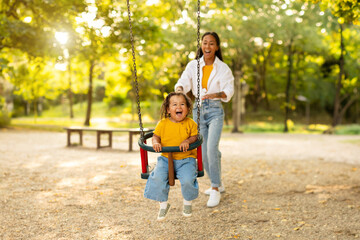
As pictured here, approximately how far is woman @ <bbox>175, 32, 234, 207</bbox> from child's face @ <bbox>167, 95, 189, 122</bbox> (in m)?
0.81

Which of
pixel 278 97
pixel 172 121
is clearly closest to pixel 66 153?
pixel 172 121

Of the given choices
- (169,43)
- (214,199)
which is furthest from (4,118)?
(214,199)

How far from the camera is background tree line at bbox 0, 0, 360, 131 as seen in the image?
8.86 m

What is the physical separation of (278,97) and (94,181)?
3013cm

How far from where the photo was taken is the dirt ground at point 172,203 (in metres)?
3.49

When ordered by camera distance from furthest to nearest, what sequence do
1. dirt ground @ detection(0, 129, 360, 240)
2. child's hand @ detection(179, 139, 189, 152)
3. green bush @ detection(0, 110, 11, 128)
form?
green bush @ detection(0, 110, 11, 128)
dirt ground @ detection(0, 129, 360, 240)
child's hand @ detection(179, 139, 189, 152)

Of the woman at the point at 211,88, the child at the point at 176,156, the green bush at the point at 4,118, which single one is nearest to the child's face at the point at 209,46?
the woman at the point at 211,88

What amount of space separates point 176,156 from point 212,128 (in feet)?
3.21

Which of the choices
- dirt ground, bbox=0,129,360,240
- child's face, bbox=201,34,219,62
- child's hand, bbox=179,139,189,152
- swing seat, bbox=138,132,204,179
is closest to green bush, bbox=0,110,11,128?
dirt ground, bbox=0,129,360,240

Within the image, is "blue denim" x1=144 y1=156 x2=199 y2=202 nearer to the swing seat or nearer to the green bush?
the swing seat

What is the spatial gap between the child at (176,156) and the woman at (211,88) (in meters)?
0.82

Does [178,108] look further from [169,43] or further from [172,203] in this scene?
[169,43]

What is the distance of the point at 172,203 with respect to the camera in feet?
15.0

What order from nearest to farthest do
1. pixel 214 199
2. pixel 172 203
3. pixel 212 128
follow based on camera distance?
pixel 212 128 < pixel 214 199 < pixel 172 203
